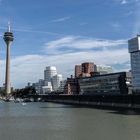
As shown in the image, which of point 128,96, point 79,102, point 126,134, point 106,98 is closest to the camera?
point 126,134

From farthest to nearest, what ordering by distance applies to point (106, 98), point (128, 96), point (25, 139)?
point (106, 98)
point (128, 96)
point (25, 139)

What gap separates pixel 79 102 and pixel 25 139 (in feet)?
496

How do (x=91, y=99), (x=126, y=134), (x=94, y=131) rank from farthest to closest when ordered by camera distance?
(x=91, y=99) < (x=94, y=131) < (x=126, y=134)

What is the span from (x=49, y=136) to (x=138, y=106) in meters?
77.0

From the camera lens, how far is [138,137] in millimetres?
48500

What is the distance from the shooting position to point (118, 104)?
144m

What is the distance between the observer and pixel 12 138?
4862 cm

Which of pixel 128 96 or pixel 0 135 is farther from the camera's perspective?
pixel 128 96

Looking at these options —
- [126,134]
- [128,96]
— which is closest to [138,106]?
[128,96]

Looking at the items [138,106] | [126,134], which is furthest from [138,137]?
[138,106]

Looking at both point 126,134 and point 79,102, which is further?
point 79,102

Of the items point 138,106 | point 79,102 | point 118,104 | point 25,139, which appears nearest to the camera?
point 25,139

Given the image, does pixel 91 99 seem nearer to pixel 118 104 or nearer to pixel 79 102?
pixel 79 102

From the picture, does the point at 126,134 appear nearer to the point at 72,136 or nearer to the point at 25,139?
the point at 72,136
